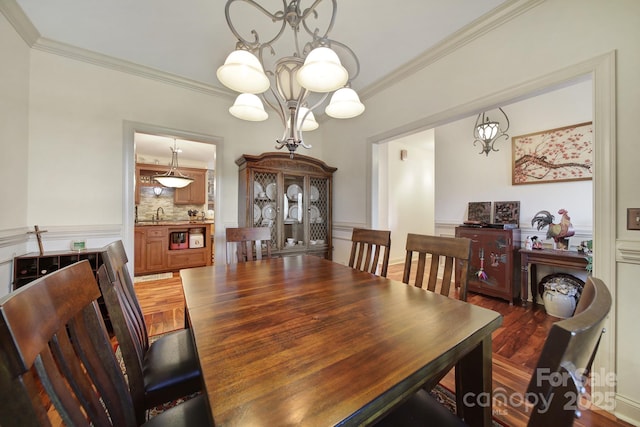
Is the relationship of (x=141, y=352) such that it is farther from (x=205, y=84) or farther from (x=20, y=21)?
(x=205, y=84)

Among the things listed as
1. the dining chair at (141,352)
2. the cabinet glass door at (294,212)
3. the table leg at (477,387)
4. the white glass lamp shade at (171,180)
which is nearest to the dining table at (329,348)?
the table leg at (477,387)

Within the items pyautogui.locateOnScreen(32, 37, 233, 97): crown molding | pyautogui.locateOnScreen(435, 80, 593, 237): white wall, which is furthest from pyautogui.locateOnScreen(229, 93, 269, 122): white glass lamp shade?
pyautogui.locateOnScreen(435, 80, 593, 237): white wall

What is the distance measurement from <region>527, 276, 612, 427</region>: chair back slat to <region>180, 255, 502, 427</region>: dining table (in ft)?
0.92

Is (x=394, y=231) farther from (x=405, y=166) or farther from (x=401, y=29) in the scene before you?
(x=401, y=29)

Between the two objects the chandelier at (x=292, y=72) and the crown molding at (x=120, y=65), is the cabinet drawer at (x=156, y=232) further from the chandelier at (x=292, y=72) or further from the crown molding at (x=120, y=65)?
the chandelier at (x=292, y=72)

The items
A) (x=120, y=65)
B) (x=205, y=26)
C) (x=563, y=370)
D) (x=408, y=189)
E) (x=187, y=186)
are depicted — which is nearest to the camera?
(x=563, y=370)

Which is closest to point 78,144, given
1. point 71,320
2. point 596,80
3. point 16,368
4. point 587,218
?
point 71,320

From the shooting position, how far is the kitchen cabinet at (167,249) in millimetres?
4164

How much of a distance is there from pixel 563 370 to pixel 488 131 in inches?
139

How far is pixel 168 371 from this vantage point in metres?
1.04

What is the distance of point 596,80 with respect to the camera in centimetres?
144

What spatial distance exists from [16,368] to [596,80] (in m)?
2.54

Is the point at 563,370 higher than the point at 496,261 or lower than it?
higher

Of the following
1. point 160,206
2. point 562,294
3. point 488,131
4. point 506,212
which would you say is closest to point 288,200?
point 488,131
